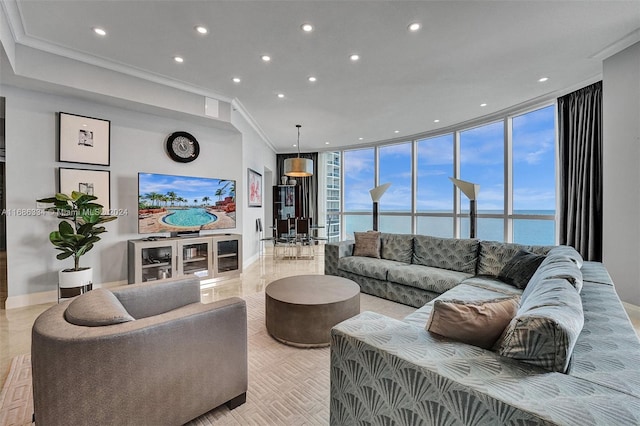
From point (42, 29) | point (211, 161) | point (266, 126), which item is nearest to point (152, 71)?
point (42, 29)

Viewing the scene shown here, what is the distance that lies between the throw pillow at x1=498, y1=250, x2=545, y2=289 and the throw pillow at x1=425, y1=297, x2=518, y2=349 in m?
Answer: 1.65

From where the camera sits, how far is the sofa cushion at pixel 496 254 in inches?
116

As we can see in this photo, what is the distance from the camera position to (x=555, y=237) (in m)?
4.25

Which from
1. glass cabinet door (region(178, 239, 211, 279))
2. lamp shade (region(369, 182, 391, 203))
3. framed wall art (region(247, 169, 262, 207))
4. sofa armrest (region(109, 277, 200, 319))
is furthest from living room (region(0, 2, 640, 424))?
lamp shade (region(369, 182, 391, 203))

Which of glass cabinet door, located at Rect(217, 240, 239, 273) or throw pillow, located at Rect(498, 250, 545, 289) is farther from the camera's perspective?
glass cabinet door, located at Rect(217, 240, 239, 273)

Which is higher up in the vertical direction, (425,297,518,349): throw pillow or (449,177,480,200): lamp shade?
(449,177,480,200): lamp shade

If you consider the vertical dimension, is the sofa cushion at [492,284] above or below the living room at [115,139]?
below

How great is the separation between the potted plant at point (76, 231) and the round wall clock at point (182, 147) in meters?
1.35

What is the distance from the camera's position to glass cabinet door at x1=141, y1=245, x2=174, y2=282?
12.0ft

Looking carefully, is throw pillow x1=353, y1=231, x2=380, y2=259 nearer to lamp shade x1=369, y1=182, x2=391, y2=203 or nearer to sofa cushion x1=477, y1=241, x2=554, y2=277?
lamp shade x1=369, y1=182, x2=391, y2=203

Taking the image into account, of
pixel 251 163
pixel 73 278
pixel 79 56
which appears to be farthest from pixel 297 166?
pixel 73 278

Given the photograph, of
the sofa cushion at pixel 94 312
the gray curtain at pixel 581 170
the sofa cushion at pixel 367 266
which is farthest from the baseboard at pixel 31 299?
the gray curtain at pixel 581 170

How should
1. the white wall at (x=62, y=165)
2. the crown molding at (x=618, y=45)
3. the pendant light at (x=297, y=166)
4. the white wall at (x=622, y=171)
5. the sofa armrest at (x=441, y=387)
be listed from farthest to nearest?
the pendant light at (x=297, y=166)
the white wall at (x=62, y=165)
the white wall at (x=622, y=171)
the crown molding at (x=618, y=45)
the sofa armrest at (x=441, y=387)

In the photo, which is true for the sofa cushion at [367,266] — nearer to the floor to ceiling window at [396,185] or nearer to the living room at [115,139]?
the living room at [115,139]
